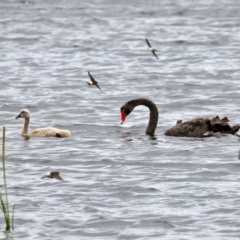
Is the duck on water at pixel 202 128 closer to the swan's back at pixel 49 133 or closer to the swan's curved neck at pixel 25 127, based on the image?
the swan's back at pixel 49 133

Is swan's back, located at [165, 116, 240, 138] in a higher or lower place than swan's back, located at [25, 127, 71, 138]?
higher

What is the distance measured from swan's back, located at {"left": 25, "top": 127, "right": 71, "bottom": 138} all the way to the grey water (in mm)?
119

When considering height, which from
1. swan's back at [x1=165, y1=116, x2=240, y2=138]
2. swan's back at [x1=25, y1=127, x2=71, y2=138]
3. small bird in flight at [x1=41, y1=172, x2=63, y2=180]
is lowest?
small bird in flight at [x1=41, y1=172, x2=63, y2=180]

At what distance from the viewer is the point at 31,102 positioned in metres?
20.3

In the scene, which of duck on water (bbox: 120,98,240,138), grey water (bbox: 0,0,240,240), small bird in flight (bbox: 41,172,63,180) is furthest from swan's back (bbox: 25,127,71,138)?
small bird in flight (bbox: 41,172,63,180)

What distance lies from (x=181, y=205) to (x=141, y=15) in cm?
A: 2609

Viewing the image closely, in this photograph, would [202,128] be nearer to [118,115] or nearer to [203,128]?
[203,128]

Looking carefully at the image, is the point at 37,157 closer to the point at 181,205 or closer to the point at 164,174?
the point at 164,174

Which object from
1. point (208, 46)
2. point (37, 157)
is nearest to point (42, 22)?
point (208, 46)

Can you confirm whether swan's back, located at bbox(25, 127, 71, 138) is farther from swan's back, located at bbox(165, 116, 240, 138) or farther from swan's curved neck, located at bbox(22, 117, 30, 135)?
swan's back, located at bbox(165, 116, 240, 138)

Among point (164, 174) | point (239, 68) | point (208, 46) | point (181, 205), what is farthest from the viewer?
point (208, 46)

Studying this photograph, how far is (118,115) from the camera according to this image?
61.4 ft

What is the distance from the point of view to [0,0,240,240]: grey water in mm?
11148

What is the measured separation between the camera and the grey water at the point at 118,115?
11.1 metres
